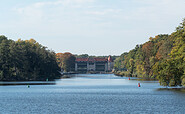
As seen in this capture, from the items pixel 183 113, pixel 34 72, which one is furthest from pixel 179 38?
pixel 34 72

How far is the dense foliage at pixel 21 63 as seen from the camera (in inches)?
5709

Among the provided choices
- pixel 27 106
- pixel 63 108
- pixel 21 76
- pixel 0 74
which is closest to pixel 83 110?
pixel 63 108

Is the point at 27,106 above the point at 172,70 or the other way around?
the other way around

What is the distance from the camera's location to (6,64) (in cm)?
14400

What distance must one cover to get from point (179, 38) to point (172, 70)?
768 cm

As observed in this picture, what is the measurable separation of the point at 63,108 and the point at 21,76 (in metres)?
101

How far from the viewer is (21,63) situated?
15300 cm

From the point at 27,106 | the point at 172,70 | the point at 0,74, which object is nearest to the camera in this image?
the point at 27,106

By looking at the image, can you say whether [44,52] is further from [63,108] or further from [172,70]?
[63,108]

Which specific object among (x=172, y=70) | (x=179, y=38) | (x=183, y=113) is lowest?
(x=183, y=113)

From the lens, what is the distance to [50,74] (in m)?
184

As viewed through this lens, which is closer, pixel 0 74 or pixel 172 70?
pixel 172 70

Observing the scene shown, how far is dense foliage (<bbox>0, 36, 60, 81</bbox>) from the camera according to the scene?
14500 cm

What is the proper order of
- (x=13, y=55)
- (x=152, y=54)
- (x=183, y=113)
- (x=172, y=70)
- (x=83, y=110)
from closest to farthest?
(x=183, y=113) < (x=83, y=110) < (x=172, y=70) < (x=13, y=55) < (x=152, y=54)
